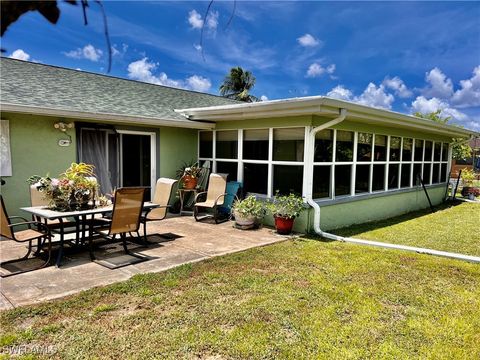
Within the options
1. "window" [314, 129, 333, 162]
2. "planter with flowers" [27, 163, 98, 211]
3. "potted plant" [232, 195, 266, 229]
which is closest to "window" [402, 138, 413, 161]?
"window" [314, 129, 333, 162]

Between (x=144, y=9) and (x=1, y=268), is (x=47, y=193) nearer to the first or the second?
(x=1, y=268)

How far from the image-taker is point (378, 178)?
9.10 m

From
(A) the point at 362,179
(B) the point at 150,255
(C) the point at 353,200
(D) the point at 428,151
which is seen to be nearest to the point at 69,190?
(B) the point at 150,255

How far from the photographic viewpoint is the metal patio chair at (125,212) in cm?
488

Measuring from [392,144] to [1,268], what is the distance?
943 centimetres

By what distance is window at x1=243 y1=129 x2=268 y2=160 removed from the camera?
25.7ft

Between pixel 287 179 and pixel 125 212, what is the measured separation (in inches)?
149

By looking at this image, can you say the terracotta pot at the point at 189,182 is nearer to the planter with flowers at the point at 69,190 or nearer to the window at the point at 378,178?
the planter with flowers at the point at 69,190

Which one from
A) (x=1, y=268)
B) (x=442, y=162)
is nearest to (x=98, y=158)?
(x=1, y=268)

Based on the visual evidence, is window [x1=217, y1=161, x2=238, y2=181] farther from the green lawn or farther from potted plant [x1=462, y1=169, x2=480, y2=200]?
potted plant [x1=462, y1=169, x2=480, y2=200]

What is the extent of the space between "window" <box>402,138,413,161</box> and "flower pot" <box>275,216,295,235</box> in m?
5.35

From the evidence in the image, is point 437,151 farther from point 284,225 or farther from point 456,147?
point 456,147

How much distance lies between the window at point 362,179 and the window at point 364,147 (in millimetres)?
235

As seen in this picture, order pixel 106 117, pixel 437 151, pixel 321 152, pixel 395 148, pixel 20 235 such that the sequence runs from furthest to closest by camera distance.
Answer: pixel 437 151
pixel 395 148
pixel 321 152
pixel 106 117
pixel 20 235
